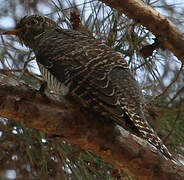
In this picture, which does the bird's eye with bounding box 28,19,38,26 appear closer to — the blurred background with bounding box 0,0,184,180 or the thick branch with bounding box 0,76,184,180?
the blurred background with bounding box 0,0,184,180

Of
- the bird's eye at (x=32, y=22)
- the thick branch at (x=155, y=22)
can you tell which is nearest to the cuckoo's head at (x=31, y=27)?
the bird's eye at (x=32, y=22)

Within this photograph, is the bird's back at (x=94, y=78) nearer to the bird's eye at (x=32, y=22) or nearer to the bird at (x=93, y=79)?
the bird at (x=93, y=79)

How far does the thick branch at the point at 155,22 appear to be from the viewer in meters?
2.33

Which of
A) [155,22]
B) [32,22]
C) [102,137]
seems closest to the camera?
[102,137]

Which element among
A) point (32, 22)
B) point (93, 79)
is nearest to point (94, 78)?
point (93, 79)

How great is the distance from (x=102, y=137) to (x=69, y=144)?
0.62 meters

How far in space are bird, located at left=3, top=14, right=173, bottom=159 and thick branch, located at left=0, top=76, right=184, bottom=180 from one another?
60mm

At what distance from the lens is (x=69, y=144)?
2.78 metres

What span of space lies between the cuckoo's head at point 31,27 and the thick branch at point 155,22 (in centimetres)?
99

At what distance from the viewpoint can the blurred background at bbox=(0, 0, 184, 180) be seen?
265cm

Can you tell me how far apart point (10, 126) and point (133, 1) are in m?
1.20

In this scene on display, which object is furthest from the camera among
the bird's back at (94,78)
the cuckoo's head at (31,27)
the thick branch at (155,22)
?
the cuckoo's head at (31,27)

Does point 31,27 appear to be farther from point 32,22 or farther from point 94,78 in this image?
point 94,78

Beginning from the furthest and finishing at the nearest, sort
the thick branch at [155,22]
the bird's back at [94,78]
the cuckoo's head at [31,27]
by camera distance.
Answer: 1. the cuckoo's head at [31,27]
2. the thick branch at [155,22]
3. the bird's back at [94,78]
